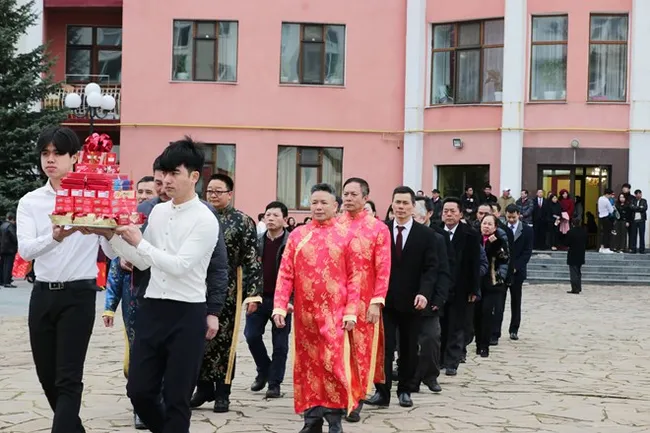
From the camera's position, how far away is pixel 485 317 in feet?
49.3

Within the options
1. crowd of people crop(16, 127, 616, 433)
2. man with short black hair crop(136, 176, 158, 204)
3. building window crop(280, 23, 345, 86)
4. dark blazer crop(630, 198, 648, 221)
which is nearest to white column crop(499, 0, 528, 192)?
dark blazer crop(630, 198, 648, 221)

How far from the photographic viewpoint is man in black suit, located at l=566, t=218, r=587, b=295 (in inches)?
1057

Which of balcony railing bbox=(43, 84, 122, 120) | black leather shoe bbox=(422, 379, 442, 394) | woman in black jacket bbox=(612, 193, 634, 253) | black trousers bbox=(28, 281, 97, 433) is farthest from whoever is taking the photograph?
balcony railing bbox=(43, 84, 122, 120)

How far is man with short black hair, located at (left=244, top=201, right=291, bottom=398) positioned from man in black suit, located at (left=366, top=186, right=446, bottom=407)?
0.95 metres

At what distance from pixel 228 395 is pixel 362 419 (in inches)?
45.2

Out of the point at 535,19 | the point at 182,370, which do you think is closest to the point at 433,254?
the point at 182,370

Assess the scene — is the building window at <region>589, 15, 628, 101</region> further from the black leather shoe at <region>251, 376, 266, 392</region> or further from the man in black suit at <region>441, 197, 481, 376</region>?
the black leather shoe at <region>251, 376, 266, 392</region>

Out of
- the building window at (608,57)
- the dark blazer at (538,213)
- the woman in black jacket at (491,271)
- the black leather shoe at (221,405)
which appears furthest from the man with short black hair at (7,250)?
the building window at (608,57)

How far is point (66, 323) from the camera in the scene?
275 inches

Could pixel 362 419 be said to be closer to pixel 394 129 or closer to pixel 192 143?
pixel 192 143

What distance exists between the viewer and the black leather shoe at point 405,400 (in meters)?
10.7

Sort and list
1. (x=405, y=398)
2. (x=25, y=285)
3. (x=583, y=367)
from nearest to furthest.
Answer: (x=405, y=398), (x=583, y=367), (x=25, y=285)

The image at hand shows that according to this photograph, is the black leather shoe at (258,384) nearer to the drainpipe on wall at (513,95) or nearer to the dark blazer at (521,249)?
the dark blazer at (521,249)

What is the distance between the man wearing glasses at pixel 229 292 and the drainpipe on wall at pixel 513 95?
24.7 m
